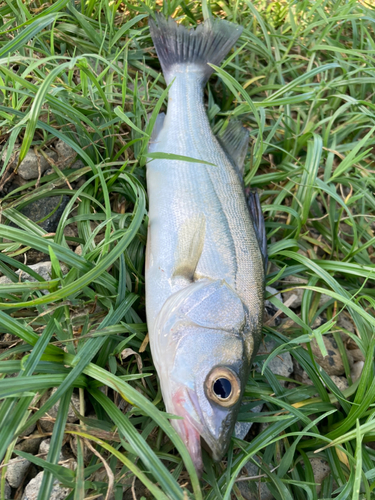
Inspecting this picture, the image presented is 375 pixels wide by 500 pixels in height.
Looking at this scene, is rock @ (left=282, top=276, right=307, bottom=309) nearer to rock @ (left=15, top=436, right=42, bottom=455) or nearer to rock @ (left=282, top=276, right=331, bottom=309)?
rock @ (left=282, top=276, right=331, bottom=309)

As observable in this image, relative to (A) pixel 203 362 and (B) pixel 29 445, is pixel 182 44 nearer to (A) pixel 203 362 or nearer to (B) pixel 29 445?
(A) pixel 203 362

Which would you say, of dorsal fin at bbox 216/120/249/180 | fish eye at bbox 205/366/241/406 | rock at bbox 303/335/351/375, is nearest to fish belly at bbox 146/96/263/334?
dorsal fin at bbox 216/120/249/180

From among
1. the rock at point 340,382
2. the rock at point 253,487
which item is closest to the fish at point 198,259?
the rock at point 253,487

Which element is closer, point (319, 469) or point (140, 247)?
point (319, 469)

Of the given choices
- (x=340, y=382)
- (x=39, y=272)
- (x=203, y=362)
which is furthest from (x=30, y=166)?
(x=340, y=382)

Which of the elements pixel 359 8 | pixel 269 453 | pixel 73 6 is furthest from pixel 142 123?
pixel 359 8

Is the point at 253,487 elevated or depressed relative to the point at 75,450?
depressed

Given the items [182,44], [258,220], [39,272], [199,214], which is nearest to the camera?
[39,272]
